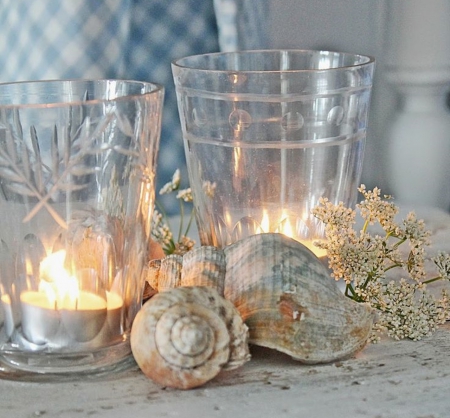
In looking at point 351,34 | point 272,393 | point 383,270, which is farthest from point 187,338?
point 351,34

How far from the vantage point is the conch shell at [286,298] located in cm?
46

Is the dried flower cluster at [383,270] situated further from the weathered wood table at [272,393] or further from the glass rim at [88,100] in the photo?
the glass rim at [88,100]

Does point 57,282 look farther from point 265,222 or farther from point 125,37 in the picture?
point 125,37

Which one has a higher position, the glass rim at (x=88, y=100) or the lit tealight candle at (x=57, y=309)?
the glass rim at (x=88, y=100)

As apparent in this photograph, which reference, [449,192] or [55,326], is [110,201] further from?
[449,192]

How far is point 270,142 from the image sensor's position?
1.86 ft

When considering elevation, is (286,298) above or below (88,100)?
below

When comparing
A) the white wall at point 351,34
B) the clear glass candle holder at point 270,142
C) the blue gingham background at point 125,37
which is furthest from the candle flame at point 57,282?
the white wall at point 351,34

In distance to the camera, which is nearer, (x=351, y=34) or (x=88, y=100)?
(x=88, y=100)

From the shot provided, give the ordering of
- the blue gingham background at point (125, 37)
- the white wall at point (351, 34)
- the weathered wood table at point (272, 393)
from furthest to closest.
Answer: the white wall at point (351, 34)
the blue gingham background at point (125, 37)
the weathered wood table at point (272, 393)

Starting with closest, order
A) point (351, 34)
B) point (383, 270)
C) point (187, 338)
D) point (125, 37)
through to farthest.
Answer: point (187, 338), point (383, 270), point (125, 37), point (351, 34)

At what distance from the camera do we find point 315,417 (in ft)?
1.37

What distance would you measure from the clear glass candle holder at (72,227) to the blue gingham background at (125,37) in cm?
39

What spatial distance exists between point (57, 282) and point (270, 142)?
196mm
